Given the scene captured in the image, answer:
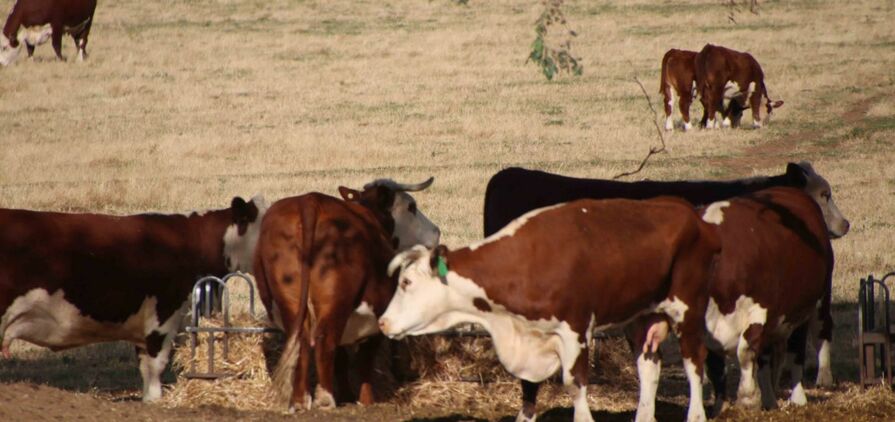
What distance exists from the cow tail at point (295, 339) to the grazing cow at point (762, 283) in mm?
2678

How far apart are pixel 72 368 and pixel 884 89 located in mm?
22924

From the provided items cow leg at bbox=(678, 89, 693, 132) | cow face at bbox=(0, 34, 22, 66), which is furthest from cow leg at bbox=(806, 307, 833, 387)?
cow face at bbox=(0, 34, 22, 66)

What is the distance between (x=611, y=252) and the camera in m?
8.56

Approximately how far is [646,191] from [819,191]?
146cm

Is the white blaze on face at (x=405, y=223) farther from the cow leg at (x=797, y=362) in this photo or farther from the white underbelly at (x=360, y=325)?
the cow leg at (x=797, y=362)

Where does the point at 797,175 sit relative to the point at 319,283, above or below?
above

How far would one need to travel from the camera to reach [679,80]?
95.1ft

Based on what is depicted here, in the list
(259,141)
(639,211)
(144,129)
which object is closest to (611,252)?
(639,211)

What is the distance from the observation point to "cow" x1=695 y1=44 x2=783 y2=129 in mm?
28422

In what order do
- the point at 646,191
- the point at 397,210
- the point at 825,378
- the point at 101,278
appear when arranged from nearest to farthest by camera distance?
the point at 101,278 < the point at 825,378 < the point at 397,210 < the point at 646,191

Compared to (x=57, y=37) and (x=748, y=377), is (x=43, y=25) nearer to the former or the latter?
(x=57, y=37)

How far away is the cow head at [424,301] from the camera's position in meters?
8.47

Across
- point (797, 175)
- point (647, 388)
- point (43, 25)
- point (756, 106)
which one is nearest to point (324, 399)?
point (647, 388)

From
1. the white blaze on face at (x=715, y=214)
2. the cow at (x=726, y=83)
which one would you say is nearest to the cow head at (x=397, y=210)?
the white blaze on face at (x=715, y=214)
